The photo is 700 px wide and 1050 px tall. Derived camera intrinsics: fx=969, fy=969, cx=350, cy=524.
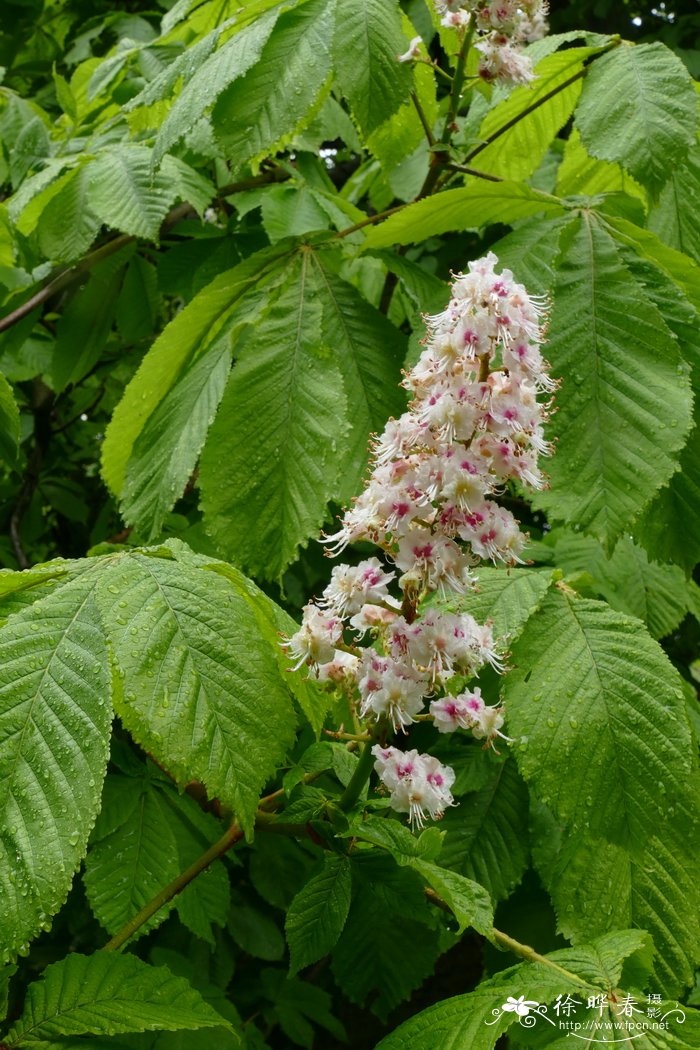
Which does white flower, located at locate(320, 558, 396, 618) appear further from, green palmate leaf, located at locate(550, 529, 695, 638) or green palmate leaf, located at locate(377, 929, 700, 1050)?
green palmate leaf, located at locate(550, 529, 695, 638)

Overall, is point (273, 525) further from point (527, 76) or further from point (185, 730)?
point (527, 76)

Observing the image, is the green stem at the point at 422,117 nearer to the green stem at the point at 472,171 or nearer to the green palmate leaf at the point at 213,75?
the green stem at the point at 472,171

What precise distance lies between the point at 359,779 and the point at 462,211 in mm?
780

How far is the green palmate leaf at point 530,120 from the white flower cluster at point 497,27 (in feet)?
0.35

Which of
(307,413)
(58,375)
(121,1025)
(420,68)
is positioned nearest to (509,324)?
(307,413)

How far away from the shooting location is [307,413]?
1.26 metres

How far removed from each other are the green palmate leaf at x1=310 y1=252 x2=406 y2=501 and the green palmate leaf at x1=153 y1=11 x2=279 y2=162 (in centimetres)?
27

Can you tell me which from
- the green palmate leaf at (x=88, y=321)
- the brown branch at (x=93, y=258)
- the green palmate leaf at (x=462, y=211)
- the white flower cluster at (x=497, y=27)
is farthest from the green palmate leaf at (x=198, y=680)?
the green palmate leaf at (x=88, y=321)

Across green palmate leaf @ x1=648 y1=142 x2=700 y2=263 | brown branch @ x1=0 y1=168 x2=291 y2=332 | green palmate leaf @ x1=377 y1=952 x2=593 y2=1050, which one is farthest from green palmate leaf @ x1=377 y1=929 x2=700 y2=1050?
brown branch @ x1=0 y1=168 x2=291 y2=332

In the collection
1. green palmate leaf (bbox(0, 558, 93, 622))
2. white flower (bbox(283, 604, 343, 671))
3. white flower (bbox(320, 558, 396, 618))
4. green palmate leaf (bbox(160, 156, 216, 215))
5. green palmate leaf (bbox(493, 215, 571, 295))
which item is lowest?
green palmate leaf (bbox(0, 558, 93, 622))

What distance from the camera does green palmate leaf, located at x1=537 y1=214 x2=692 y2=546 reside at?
3.79ft

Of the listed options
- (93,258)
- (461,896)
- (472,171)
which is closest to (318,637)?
(461,896)

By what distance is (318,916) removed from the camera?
3.41 ft

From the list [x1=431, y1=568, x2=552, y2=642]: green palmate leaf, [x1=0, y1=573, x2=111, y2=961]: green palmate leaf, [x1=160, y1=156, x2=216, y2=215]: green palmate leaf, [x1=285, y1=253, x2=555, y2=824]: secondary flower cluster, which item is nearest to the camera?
[x1=0, y1=573, x2=111, y2=961]: green palmate leaf
